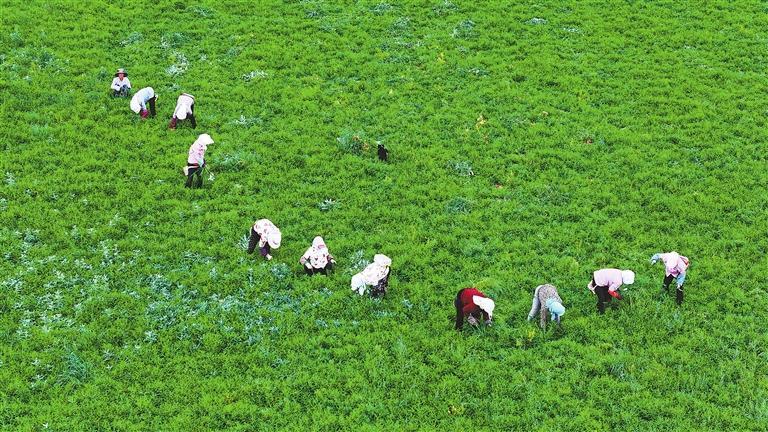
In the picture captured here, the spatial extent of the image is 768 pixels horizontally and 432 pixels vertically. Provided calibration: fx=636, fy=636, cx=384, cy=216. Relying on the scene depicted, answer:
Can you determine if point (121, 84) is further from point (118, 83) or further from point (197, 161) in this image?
point (197, 161)

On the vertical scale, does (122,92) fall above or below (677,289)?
above

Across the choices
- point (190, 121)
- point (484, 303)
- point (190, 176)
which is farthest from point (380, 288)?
point (190, 121)

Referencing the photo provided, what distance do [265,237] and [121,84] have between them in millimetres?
10126

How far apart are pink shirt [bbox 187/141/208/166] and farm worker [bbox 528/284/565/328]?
32.6ft

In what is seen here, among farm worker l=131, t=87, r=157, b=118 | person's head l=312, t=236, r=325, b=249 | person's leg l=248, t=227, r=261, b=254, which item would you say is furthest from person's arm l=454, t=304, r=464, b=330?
farm worker l=131, t=87, r=157, b=118

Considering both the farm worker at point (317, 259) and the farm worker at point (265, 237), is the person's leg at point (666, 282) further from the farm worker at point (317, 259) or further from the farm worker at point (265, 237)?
the farm worker at point (265, 237)

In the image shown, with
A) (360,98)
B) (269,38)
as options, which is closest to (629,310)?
(360,98)

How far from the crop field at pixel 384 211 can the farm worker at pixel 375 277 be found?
36cm

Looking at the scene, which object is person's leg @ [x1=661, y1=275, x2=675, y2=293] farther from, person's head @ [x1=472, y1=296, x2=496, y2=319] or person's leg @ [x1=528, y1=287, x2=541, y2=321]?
person's head @ [x1=472, y1=296, x2=496, y2=319]

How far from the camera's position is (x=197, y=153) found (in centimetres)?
1788

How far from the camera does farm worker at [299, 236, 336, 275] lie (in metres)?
15.4

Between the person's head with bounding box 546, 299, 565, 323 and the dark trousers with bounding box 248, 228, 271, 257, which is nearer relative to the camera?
the person's head with bounding box 546, 299, 565, 323

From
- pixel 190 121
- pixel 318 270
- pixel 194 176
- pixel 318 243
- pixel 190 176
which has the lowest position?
pixel 318 270

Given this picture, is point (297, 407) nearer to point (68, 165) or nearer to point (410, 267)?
point (410, 267)
